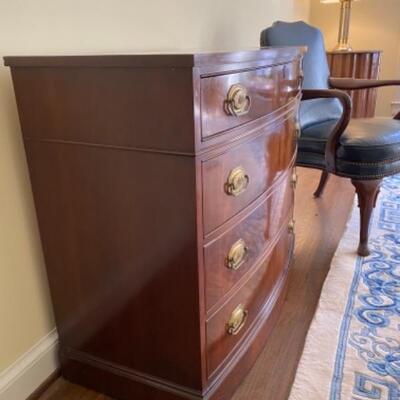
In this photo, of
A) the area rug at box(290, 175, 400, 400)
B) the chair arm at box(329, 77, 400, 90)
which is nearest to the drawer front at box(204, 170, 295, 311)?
the area rug at box(290, 175, 400, 400)

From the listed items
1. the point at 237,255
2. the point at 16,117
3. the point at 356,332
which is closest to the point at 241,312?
the point at 237,255

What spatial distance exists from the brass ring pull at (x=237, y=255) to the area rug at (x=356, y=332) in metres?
0.42

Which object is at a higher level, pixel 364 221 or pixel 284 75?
pixel 284 75

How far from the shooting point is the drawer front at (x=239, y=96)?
0.79 m

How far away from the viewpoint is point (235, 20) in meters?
2.15

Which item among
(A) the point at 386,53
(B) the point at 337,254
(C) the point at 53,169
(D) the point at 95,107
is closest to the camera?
(D) the point at 95,107

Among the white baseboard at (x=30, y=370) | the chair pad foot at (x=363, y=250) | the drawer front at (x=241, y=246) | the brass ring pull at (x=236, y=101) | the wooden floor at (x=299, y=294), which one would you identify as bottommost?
the wooden floor at (x=299, y=294)

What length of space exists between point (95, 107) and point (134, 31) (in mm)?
650

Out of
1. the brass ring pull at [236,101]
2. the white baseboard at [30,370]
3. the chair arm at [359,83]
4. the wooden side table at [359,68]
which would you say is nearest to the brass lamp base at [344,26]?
the wooden side table at [359,68]

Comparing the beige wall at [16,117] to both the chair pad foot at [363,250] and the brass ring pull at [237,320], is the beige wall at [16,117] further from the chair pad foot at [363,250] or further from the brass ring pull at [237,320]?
the chair pad foot at [363,250]

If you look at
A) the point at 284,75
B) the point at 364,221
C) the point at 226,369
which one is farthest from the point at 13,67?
the point at 364,221

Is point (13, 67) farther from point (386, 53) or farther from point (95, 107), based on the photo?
point (386, 53)

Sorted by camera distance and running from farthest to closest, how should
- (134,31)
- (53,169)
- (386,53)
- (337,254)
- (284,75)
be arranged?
1. (386,53)
2. (337,254)
3. (134,31)
4. (284,75)
5. (53,169)

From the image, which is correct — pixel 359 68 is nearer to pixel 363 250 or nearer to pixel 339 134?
pixel 339 134
